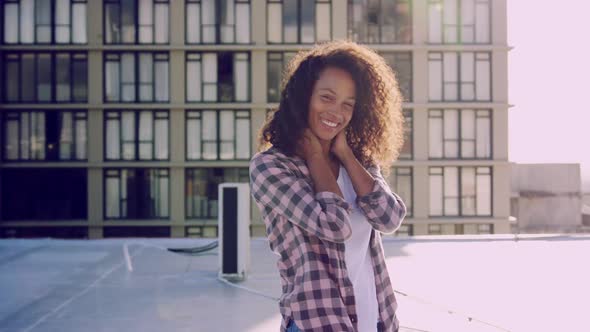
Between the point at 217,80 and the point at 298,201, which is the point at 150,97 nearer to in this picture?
the point at 217,80

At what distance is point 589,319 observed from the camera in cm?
616

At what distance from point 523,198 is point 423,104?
43.4ft

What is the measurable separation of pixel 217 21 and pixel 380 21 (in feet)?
21.7

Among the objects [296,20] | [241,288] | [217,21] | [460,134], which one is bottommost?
[241,288]

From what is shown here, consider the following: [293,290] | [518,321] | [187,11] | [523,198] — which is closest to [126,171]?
[187,11]

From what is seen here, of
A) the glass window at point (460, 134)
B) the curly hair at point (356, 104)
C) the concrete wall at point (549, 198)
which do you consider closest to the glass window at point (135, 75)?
the glass window at point (460, 134)

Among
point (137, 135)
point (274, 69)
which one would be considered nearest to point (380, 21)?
point (274, 69)

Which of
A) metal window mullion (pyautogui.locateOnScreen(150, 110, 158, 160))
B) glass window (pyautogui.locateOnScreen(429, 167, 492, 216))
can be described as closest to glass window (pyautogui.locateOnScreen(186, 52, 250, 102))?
A: metal window mullion (pyautogui.locateOnScreen(150, 110, 158, 160))

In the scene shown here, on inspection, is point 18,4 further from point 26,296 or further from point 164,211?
point 26,296

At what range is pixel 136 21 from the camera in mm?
29422

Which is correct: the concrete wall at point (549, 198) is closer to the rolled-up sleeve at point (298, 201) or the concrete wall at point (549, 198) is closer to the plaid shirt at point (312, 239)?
the plaid shirt at point (312, 239)

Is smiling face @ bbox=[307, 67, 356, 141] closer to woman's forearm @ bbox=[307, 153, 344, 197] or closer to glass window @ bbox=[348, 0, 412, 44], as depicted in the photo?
woman's forearm @ bbox=[307, 153, 344, 197]

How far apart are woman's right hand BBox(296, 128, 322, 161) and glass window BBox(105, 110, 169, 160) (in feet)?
92.2

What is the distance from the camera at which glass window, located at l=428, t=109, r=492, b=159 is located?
30531 millimetres
